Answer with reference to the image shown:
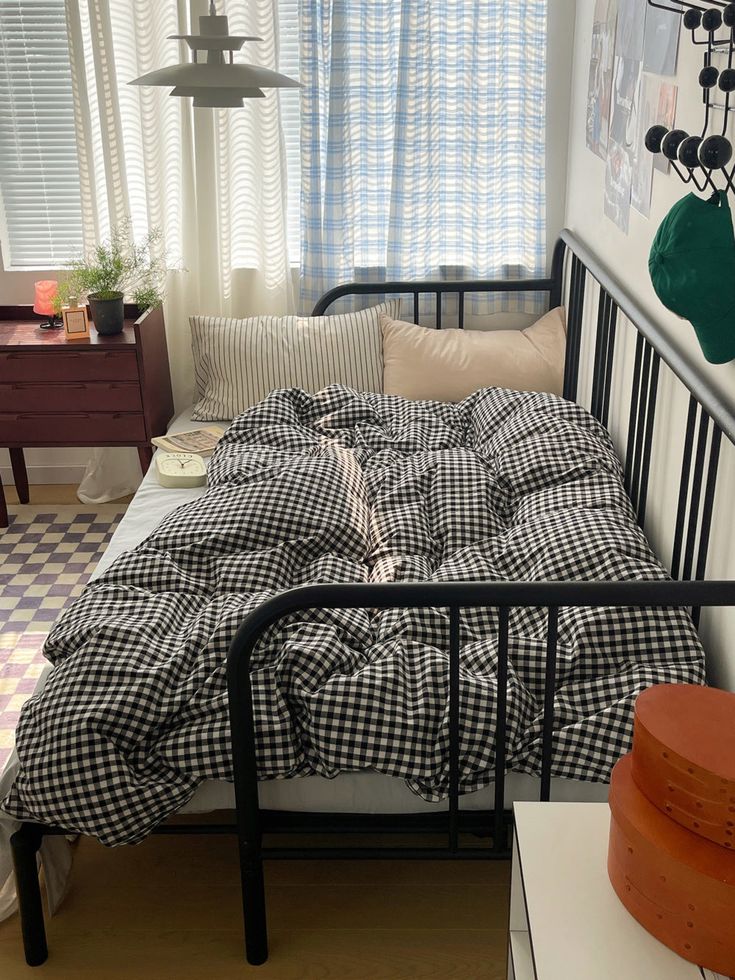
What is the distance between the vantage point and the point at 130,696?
1.58 meters

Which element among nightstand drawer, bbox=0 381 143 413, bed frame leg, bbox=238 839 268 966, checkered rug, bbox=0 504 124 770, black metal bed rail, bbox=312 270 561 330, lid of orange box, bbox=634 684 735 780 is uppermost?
lid of orange box, bbox=634 684 735 780

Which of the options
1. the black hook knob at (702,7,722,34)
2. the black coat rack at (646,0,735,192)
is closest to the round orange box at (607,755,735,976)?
the black coat rack at (646,0,735,192)

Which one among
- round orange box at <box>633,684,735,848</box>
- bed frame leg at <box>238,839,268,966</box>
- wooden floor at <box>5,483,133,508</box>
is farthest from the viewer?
wooden floor at <box>5,483,133,508</box>

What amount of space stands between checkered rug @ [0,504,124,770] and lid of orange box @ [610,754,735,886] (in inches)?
64.1

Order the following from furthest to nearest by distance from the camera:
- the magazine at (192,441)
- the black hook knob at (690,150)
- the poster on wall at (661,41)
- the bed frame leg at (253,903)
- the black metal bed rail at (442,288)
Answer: the black metal bed rail at (442,288), the magazine at (192,441), the poster on wall at (661,41), the bed frame leg at (253,903), the black hook knob at (690,150)

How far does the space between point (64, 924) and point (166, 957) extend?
0.69ft

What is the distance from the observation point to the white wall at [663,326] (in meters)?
1.76

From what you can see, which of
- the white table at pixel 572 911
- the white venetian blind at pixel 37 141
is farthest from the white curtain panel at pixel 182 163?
the white table at pixel 572 911

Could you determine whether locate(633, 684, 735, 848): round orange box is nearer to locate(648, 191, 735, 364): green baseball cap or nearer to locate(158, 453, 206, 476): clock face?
locate(648, 191, 735, 364): green baseball cap

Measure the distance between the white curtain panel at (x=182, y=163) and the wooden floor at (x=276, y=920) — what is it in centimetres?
200

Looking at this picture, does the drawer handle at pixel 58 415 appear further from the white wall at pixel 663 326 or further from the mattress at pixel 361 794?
the mattress at pixel 361 794

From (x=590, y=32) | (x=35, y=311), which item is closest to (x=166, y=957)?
(x=35, y=311)

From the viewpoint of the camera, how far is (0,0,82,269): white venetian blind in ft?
10.8

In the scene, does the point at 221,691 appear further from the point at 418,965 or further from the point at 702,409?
the point at 702,409
